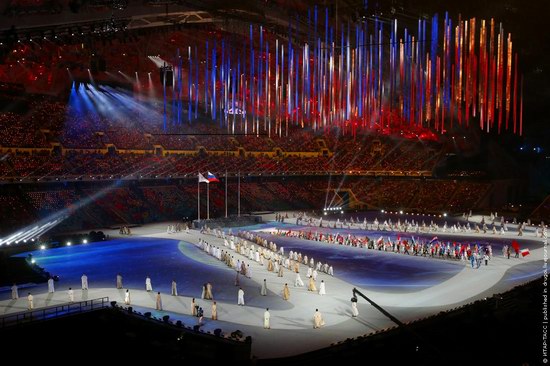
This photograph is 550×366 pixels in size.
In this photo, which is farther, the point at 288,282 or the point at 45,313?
the point at 288,282

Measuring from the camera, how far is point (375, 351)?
13.6 m

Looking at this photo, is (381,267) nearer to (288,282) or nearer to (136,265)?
(288,282)

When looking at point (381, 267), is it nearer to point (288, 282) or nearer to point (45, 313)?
point (288, 282)

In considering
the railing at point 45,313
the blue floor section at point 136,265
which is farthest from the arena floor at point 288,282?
the railing at point 45,313

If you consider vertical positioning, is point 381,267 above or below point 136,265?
below

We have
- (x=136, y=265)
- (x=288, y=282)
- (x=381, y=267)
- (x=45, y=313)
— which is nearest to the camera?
(x=45, y=313)

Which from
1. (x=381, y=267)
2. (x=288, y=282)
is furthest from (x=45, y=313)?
(x=381, y=267)

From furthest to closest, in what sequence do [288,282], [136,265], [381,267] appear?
[381,267], [136,265], [288,282]

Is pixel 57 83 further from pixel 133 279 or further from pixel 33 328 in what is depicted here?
pixel 33 328

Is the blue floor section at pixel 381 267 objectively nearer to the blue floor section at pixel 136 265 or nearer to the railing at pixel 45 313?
the blue floor section at pixel 136 265

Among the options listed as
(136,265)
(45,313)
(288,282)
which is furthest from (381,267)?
(45,313)

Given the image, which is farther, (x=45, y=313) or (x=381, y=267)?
(x=381, y=267)

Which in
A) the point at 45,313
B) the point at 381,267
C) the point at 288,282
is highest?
the point at 45,313

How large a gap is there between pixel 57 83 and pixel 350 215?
2908cm
